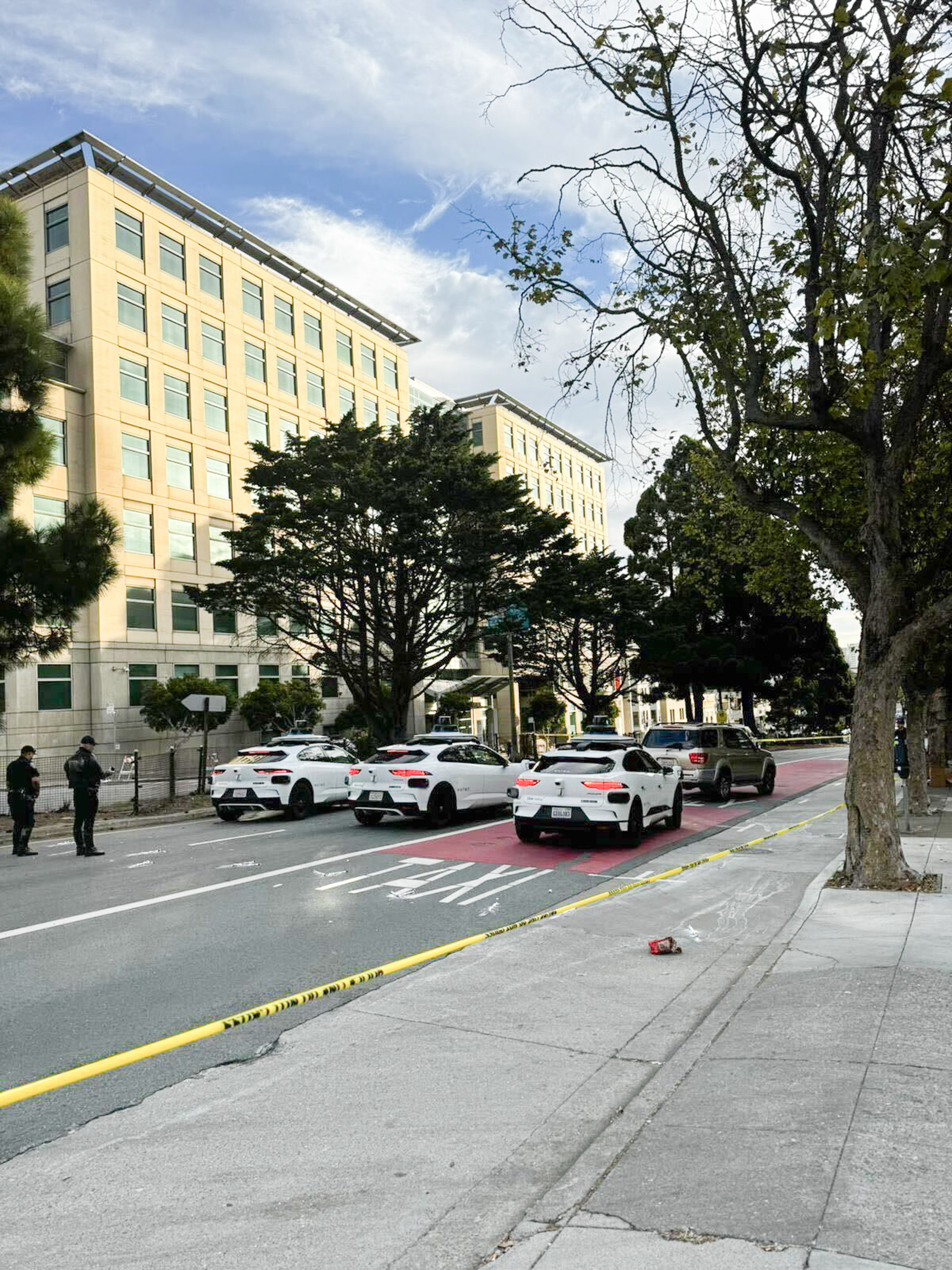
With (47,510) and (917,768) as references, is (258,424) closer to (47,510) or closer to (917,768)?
(47,510)

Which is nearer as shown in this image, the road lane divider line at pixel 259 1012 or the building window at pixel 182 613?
the road lane divider line at pixel 259 1012

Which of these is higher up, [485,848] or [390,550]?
[390,550]

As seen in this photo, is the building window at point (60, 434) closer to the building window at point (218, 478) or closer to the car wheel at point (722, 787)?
the building window at point (218, 478)

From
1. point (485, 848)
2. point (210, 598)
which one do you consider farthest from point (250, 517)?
point (485, 848)

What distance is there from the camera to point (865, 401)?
1225cm

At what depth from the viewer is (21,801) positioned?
15625 millimetres

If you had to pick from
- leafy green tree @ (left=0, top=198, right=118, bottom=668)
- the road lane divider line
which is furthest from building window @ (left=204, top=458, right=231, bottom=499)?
the road lane divider line

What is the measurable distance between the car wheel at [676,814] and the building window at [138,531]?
33.3 metres

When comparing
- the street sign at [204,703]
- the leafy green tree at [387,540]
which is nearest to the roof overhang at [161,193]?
the leafy green tree at [387,540]

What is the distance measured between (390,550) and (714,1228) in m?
27.2

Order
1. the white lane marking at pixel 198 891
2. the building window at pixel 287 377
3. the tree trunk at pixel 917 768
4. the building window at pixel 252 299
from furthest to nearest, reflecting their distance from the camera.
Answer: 1. the building window at pixel 287 377
2. the building window at pixel 252 299
3. the tree trunk at pixel 917 768
4. the white lane marking at pixel 198 891

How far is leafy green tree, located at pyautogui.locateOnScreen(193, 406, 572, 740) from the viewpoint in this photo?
29.6m

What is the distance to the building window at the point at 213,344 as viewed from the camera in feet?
161

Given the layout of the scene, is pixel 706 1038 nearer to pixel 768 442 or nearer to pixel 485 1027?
pixel 485 1027
